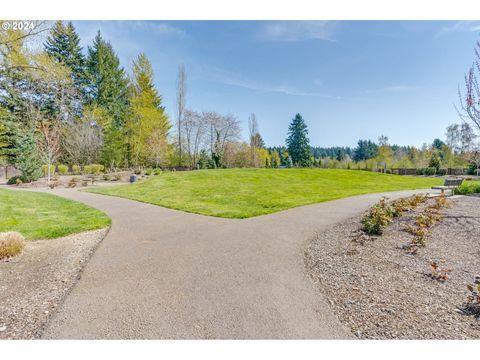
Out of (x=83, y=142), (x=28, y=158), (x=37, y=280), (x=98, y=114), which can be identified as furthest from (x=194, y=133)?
(x=37, y=280)

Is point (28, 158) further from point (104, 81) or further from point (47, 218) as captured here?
point (104, 81)

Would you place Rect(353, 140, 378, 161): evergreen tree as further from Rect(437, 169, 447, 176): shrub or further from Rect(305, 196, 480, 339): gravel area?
Rect(305, 196, 480, 339): gravel area

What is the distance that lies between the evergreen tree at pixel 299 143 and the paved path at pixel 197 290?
41448 millimetres

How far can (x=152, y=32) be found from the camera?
5.94m

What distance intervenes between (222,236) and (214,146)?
31.3 m

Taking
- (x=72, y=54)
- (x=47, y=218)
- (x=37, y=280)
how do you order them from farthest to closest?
1. (x=72, y=54)
2. (x=47, y=218)
3. (x=37, y=280)

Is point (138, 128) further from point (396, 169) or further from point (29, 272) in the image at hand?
point (396, 169)

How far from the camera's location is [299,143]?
4522 centimetres

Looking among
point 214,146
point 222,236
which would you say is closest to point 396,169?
point 214,146

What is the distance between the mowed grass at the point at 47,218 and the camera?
18.4ft

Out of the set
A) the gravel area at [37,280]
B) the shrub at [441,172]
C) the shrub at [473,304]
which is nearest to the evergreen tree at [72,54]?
the gravel area at [37,280]

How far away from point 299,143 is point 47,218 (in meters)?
43.0
